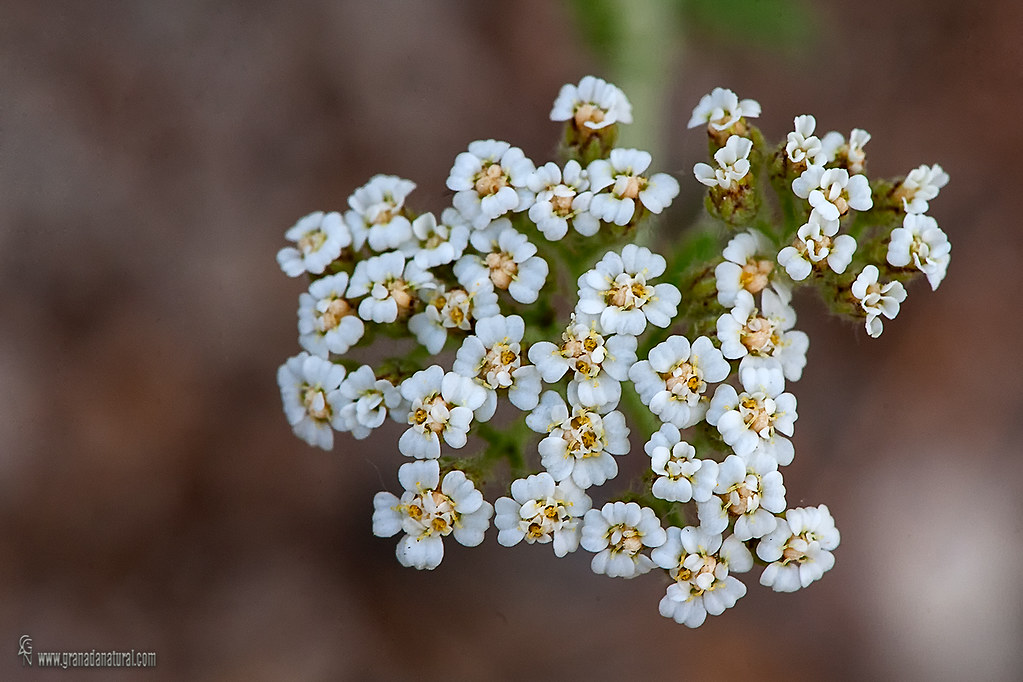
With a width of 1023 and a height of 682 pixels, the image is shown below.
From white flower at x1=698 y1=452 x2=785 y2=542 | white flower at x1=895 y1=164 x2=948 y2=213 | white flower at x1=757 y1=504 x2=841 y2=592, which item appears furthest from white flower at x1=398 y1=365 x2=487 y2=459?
white flower at x1=895 y1=164 x2=948 y2=213

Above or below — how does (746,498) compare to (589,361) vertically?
below

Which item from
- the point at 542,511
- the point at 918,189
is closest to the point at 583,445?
the point at 542,511

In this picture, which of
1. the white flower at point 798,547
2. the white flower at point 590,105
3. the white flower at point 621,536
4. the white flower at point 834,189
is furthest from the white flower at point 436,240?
the white flower at point 798,547

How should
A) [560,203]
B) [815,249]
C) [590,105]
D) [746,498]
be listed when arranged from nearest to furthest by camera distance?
[746,498] < [815,249] < [560,203] < [590,105]

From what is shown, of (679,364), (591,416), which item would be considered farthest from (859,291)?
(591,416)

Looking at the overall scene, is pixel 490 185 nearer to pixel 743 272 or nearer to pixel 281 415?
pixel 743 272
